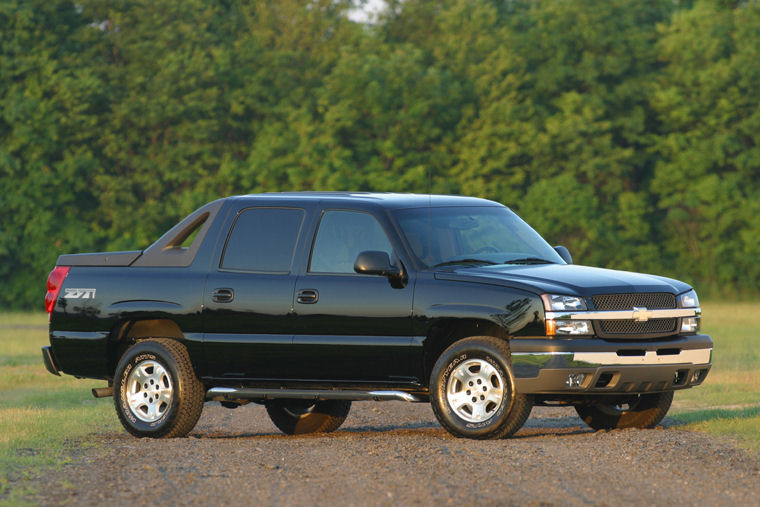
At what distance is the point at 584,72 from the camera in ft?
207

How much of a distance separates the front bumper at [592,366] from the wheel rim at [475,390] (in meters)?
0.28

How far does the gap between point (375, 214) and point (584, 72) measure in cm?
5160

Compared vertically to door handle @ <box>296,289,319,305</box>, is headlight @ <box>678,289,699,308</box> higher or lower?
lower

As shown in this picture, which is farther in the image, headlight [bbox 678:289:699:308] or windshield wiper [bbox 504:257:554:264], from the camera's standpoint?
windshield wiper [bbox 504:257:554:264]

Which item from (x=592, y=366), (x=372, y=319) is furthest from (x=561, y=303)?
(x=372, y=319)

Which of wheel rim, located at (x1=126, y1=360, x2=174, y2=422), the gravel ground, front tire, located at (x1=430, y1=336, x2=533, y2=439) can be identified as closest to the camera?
the gravel ground

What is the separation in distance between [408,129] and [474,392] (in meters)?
51.4

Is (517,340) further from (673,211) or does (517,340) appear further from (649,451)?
(673,211)

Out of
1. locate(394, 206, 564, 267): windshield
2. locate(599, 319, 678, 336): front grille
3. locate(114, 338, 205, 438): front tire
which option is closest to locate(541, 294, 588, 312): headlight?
locate(599, 319, 678, 336): front grille

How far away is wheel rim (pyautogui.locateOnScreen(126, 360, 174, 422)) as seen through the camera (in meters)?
13.1

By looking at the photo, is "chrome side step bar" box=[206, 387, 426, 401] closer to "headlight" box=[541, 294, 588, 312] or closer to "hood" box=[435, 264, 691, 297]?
"hood" box=[435, 264, 691, 297]

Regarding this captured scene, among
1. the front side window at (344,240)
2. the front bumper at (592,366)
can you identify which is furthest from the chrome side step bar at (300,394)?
the front bumper at (592,366)

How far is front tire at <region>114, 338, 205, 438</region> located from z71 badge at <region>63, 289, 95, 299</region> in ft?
2.15

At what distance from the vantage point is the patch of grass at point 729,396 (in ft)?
44.3
